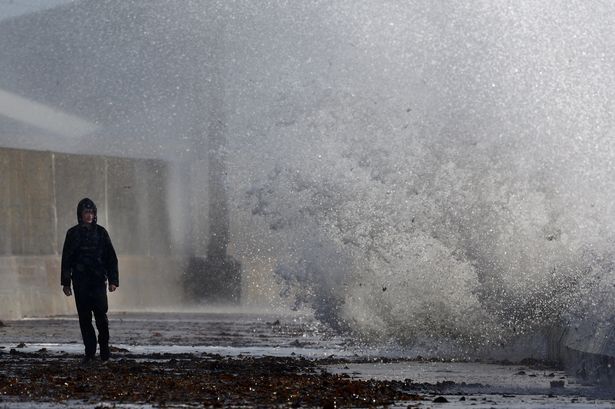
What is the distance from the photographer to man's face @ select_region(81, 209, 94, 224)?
48.8 feet

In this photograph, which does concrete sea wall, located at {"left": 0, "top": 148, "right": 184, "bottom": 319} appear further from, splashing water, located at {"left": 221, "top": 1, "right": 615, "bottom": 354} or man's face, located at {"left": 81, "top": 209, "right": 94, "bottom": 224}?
man's face, located at {"left": 81, "top": 209, "right": 94, "bottom": 224}

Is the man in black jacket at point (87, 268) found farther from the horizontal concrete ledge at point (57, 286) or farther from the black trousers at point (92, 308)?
the horizontal concrete ledge at point (57, 286)

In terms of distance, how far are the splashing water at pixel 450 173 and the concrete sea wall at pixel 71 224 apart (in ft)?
16.3

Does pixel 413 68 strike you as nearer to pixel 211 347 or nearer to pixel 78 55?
pixel 211 347

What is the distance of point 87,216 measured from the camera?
14.9 metres

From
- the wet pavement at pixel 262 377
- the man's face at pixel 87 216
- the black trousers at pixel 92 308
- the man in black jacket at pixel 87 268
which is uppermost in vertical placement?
the man's face at pixel 87 216

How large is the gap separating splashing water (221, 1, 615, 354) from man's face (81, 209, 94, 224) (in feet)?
12.4

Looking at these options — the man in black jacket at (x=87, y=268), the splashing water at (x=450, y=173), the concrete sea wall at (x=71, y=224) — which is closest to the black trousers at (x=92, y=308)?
the man in black jacket at (x=87, y=268)

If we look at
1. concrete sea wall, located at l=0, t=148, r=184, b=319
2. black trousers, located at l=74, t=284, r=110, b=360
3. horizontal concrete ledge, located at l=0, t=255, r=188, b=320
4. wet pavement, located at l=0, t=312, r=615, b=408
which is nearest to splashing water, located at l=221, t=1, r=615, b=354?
wet pavement, located at l=0, t=312, r=615, b=408

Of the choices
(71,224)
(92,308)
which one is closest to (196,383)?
(92,308)

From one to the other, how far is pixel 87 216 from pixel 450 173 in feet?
13.7

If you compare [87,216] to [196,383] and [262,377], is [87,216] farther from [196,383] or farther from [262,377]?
[196,383]

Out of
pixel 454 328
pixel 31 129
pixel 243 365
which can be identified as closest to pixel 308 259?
pixel 454 328

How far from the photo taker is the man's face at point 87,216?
14.9 metres
